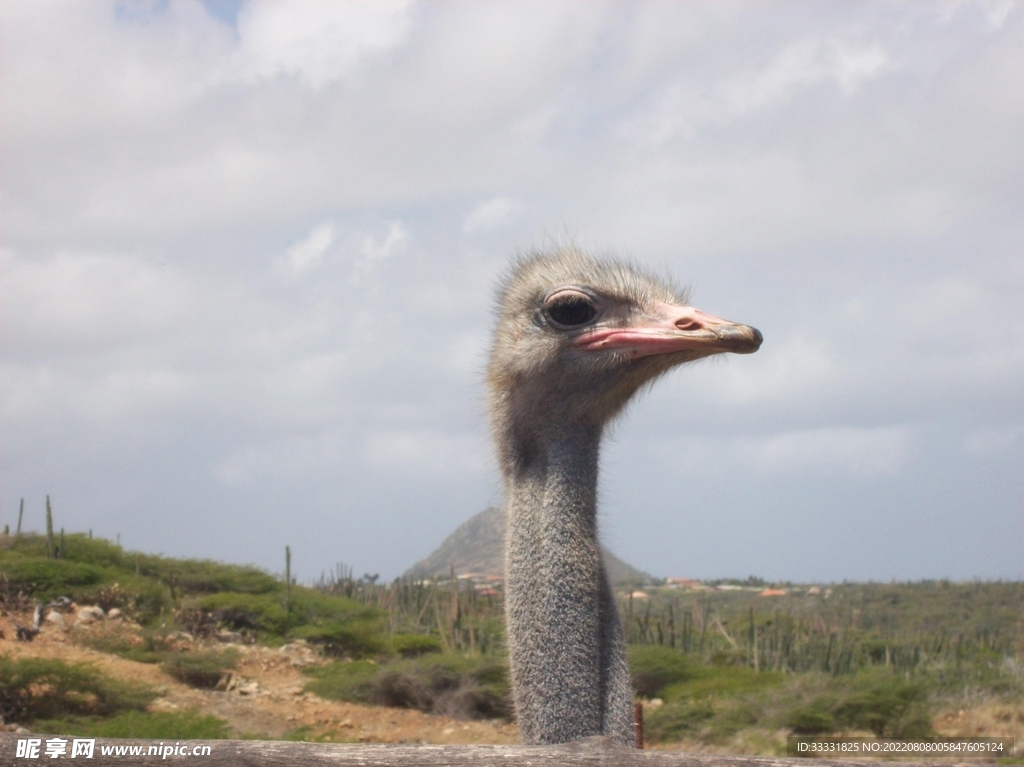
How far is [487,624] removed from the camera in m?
16.7

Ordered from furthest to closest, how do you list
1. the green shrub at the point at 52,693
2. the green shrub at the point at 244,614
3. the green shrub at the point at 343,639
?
the green shrub at the point at 244,614
the green shrub at the point at 343,639
the green shrub at the point at 52,693

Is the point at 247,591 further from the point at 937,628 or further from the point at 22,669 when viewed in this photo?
the point at 937,628

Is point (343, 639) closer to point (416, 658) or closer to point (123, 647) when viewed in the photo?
point (416, 658)

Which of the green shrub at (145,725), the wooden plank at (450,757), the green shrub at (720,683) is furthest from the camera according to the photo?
the green shrub at (720,683)

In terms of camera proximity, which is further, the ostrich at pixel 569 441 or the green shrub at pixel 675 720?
the green shrub at pixel 675 720

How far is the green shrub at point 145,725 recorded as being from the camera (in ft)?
27.9

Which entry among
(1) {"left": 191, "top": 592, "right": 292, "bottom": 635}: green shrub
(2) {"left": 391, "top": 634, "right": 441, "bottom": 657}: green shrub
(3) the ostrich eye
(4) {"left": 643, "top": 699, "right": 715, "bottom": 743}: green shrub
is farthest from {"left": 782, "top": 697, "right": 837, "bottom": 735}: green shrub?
(3) the ostrich eye

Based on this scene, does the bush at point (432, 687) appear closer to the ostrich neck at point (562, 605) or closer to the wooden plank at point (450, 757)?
the ostrich neck at point (562, 605)

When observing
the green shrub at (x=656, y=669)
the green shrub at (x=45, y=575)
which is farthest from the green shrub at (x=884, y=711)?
the green shrub at (x=45, y=575)

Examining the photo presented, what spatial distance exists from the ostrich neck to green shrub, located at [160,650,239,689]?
9.95 metres

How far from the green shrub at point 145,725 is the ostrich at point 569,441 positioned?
19.4ft

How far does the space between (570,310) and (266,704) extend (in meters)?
9.47

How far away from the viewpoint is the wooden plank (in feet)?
6.93

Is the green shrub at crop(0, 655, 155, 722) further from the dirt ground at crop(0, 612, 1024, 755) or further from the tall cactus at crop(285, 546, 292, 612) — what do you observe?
the tall cactus at crop(285, 546, 292, 612)
